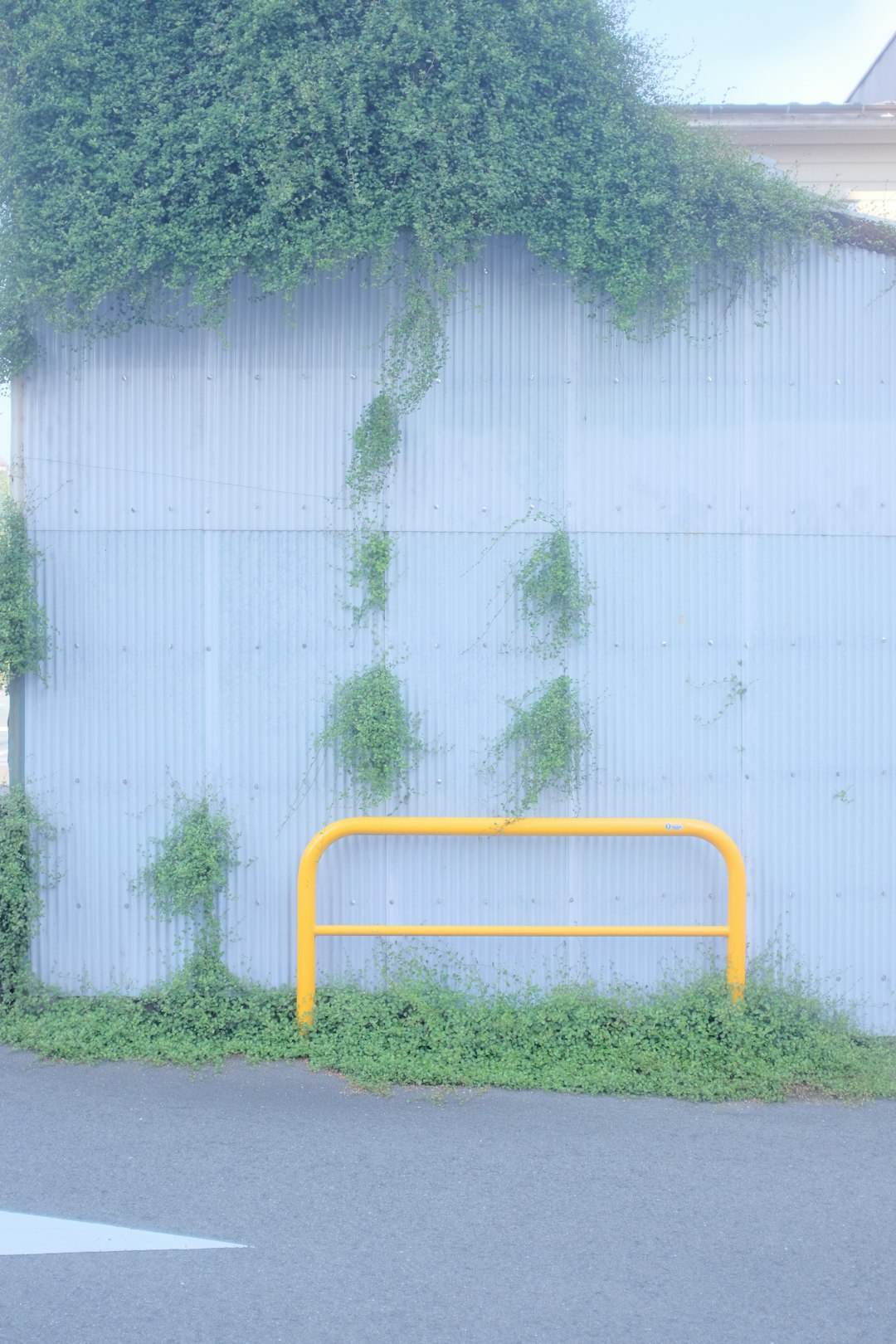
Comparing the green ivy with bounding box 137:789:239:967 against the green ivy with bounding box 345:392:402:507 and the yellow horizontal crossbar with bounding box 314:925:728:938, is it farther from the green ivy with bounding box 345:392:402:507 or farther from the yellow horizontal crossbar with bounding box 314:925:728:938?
the green ivy with bounding box 345:392:402:507

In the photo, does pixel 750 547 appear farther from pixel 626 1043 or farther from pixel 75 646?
pixel 75 646

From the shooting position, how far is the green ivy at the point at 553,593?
5617 mm

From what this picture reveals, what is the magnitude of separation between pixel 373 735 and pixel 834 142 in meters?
6.67

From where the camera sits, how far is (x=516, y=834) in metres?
5.57

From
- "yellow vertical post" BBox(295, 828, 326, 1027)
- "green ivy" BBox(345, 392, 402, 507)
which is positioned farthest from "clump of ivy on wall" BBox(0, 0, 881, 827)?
"yellow vertical post" BBox(295, 828, 326, 1027)

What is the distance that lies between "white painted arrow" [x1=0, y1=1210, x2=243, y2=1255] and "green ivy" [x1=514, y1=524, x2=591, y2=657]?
3211 millimetres

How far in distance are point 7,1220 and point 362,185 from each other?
190 inches

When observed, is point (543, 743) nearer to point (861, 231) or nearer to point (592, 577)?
point (592, 577)

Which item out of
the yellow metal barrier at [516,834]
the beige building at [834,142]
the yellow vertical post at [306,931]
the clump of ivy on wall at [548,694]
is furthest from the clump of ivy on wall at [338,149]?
the beige building at [834,142]

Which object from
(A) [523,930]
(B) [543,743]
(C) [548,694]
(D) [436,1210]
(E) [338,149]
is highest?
(E) [338,149]

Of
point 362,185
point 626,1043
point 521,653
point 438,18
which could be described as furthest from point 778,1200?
point 438,18

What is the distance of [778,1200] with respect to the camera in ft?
13.6

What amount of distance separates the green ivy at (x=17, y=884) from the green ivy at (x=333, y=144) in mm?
2722

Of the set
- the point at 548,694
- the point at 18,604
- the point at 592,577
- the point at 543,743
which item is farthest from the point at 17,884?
the point at 592,577
